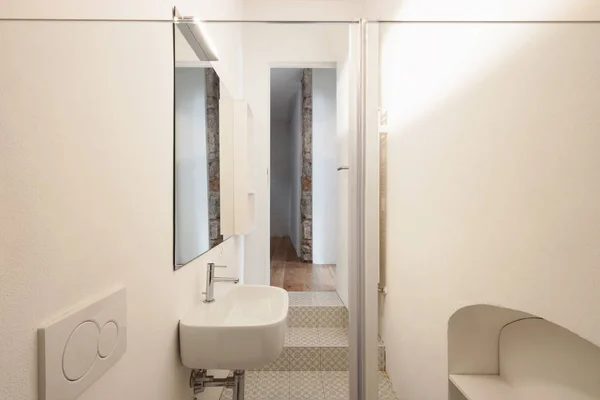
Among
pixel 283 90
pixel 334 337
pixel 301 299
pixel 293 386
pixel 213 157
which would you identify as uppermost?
pixel 283 90

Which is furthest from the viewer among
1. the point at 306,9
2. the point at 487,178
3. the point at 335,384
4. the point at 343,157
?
the point at 306,9

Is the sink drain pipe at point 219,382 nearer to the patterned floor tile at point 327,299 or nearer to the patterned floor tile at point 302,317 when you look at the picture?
the patterned floor tile at point 302,317

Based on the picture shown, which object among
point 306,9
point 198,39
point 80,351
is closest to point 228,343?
point 80,351

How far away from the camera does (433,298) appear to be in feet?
4.55

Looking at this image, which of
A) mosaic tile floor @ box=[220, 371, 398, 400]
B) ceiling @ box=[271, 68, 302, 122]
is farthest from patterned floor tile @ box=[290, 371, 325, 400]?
ceiling @ box=[271, 68, 302, 122]

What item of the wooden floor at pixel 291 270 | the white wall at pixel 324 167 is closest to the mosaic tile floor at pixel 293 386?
the wooden floor at pixel 291 270

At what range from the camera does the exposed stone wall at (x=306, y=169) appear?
1503 millimetres

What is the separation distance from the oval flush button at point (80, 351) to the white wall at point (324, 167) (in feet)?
3.02

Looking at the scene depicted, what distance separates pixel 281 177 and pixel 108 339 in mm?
917

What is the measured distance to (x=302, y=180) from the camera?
153cm

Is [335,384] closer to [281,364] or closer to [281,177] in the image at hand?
[281,364]

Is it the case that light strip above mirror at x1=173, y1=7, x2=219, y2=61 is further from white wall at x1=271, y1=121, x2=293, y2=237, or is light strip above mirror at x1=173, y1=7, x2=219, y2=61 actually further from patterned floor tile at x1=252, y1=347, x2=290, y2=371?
patterned floor tile at x1=252, y1=347, x2=290, y2=371

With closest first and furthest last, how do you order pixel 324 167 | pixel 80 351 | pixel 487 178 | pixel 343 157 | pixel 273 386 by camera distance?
pixel 80 351, pixel 487 178, pixel 343 157, pixel 273 386, pixel 324 167

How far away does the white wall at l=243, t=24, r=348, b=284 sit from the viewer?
1.42 meters
